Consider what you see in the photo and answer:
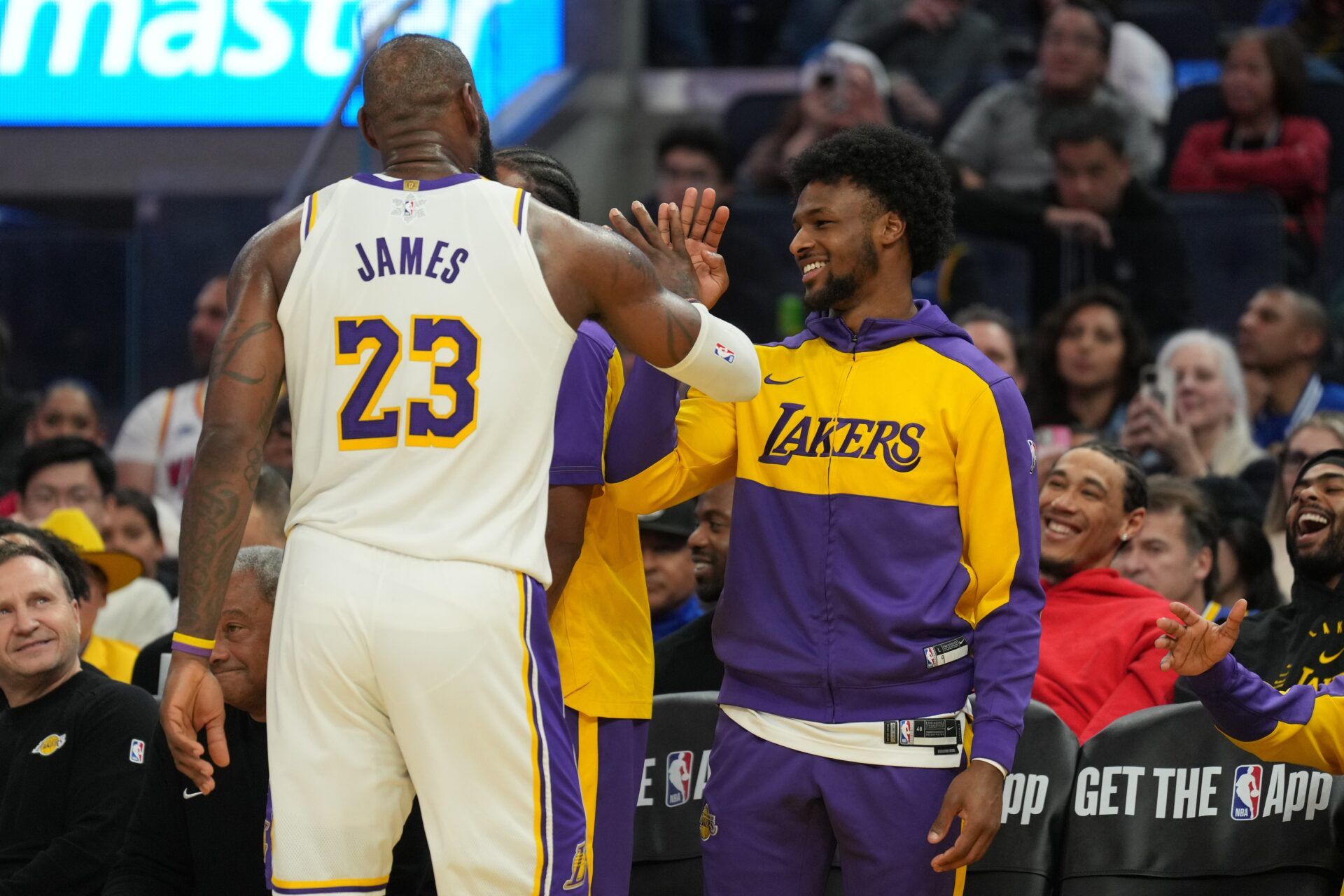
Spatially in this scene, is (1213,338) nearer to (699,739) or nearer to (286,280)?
(699,739)

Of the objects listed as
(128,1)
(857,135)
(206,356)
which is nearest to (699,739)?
(857,135)

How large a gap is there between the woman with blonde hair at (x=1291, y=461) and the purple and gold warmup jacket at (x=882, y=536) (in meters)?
2.58

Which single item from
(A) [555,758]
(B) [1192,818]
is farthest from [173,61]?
(A) [555,758]

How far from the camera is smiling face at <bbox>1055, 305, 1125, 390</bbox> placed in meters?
7.22

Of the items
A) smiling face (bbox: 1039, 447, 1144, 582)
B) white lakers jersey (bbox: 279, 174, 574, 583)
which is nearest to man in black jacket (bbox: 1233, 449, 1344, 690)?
smiling face (bbox: 1039, 447, 1144, 582)

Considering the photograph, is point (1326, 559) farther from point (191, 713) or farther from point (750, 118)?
point (750, 118)

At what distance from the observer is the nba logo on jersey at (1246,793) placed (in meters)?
4.40

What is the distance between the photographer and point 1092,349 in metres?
7.22

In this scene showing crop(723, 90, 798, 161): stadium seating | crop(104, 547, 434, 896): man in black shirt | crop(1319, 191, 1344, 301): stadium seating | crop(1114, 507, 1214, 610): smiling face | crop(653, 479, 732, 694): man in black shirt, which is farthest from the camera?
crop(723, 90, 798, 161): stadium seating

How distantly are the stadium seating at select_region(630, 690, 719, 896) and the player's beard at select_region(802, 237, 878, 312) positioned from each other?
135 centimetres

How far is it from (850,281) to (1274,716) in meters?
1.39

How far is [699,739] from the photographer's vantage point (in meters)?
4.67

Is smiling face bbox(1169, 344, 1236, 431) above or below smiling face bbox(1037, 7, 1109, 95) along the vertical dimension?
below

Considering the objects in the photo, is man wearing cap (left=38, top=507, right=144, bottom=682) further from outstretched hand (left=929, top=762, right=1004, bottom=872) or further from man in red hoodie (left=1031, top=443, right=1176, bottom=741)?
outstretched hand (left=929, top=762, right=1004, bottom=872)
